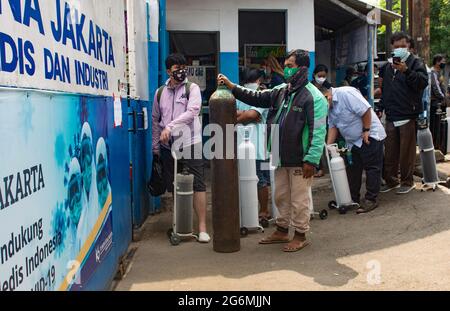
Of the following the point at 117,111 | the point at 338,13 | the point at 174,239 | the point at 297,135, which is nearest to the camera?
the point at 117,111

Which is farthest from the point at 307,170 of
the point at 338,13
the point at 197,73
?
the point at 338,13

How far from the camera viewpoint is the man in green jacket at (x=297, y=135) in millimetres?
5070

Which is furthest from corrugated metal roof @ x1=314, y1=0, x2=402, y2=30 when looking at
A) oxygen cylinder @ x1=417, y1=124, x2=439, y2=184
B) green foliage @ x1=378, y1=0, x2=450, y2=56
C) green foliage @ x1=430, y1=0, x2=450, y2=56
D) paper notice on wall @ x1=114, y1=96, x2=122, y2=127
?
green foliage @ x1=430, y1=0, x2=450, y2=56

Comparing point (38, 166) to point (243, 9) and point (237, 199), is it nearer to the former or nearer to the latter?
point (237, 199)

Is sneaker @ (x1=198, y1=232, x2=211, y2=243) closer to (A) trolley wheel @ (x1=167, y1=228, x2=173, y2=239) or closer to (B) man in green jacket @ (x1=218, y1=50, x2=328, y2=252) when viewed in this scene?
(A) trolley wheel @ (x1=167, y1=228, x2=173, y2=239)

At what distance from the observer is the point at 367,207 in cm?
674

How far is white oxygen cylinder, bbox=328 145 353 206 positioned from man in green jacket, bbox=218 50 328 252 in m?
1.50

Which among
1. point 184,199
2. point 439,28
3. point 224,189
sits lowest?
point 184,199

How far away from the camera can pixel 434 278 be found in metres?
4.32

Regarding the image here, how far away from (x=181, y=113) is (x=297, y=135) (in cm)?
135

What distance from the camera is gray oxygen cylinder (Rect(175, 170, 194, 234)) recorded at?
219 inches

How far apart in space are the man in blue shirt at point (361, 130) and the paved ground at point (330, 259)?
0.39m

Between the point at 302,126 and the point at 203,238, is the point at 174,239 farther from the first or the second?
the point at 302,126
